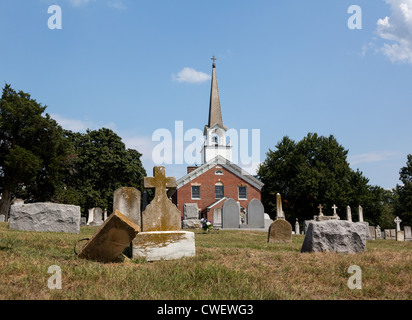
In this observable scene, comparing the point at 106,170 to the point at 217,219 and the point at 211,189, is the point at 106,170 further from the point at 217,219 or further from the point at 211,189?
the point at 217,219

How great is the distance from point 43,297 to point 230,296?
2459mm

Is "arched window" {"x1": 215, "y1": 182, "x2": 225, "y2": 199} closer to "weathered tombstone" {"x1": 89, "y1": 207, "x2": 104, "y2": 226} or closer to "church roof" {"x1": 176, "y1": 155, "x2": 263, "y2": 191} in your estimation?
"church roof" {"x1": 176, "y1": 155, "x2": 263, "y2": 191}

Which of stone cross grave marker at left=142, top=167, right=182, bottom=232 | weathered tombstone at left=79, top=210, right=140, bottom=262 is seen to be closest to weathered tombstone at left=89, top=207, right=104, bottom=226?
stone cross grave marker at left=142, top=167, right=182, bottom=232

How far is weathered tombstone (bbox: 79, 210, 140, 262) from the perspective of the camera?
687 centimetres

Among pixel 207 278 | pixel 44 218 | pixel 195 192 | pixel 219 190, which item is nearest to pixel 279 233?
pixel 207 278

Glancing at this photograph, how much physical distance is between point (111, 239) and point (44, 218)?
31.3 feet

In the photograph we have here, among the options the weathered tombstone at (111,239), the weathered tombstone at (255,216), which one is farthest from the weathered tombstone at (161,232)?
the weathered tombstone at (255,216)

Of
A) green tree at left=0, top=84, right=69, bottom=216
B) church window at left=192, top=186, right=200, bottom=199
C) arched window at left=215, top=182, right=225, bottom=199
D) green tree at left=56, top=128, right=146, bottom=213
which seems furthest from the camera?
arched window at left=215, top=182, right=225, bottom=199

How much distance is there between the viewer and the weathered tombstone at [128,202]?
11086 millimetres

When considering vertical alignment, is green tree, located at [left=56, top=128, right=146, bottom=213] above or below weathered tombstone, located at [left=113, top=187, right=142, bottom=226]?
above

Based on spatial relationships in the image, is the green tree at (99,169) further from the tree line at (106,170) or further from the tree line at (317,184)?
the tree line at (317,184)

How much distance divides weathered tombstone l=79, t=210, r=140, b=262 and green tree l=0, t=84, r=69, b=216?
2825cm
